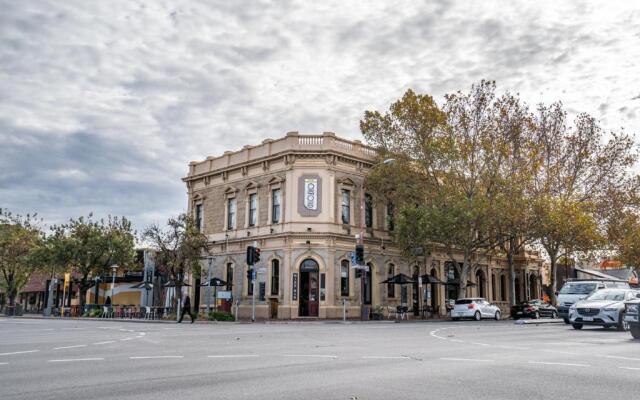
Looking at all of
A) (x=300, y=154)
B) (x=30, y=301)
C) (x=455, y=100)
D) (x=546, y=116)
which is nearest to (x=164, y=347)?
(x=300, y=154)

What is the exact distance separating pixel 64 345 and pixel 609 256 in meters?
43.5

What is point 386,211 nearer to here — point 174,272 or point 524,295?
point 174,272

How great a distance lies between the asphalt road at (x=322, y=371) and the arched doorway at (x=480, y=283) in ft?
129

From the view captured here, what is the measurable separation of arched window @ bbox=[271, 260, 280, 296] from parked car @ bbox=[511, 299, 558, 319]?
1708cm

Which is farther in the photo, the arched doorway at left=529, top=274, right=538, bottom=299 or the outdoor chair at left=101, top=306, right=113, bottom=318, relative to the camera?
the arched doorway at left=529, top=274, right=538, bottom=299

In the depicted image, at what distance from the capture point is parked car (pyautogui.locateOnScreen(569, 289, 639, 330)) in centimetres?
2128

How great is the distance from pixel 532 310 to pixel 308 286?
51.8 ft

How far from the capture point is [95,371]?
385 inches

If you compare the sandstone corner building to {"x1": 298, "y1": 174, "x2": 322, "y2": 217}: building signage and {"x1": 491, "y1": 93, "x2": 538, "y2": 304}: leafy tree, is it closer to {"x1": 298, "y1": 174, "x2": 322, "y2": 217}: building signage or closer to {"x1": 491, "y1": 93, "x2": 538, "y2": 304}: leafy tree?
{"x1": 298, "y1": 174, "x2": 322, "y2": 217}: building signage

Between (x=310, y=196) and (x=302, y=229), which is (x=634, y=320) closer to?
(x=302, y=229)

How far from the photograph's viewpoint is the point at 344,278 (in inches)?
1575

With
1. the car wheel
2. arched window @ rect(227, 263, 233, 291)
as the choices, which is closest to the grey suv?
the car wheel

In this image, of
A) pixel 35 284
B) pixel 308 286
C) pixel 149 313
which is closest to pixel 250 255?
pixel 308 286

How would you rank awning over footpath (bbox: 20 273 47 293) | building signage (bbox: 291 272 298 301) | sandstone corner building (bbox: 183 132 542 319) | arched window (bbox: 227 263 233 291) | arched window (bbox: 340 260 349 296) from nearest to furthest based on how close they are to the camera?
building signage (bbox: 291 272 298 301) → sandstone corner building (bbox: 183 132 542 319) → arched window (bbox: 340 260 349 296) → arched window (bbox: 227 263 233 291) → awning over footpath (bbox: 20 273 47 293)
